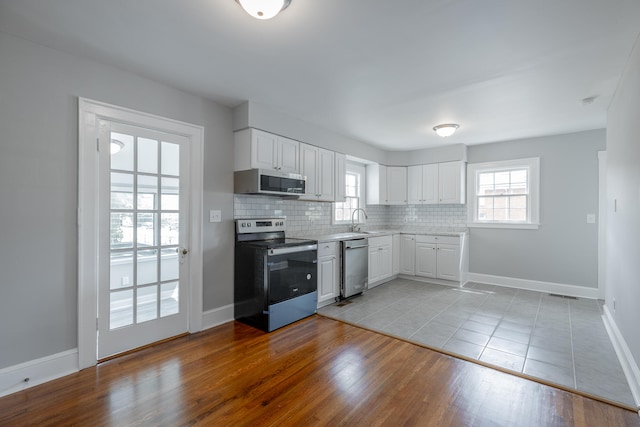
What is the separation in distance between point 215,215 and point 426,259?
3.72 m

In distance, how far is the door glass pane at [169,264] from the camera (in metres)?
2.94

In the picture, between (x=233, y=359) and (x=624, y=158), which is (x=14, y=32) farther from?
(x=624, y=158)

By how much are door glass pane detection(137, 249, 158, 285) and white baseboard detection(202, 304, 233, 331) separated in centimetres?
70

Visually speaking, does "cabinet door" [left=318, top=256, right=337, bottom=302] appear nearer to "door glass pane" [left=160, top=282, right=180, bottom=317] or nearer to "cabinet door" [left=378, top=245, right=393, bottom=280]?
"cabinet door" [left=378, top=245, right=393, bottom=280]

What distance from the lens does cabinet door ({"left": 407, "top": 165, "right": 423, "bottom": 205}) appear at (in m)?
5.73

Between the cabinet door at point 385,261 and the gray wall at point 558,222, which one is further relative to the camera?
the cabinet door at point 385,261

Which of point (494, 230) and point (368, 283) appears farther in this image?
point (494, 230)

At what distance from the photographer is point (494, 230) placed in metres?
5.18

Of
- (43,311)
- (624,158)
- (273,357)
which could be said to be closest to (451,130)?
(624,158)

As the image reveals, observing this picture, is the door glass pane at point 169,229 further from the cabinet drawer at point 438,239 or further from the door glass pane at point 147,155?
the cabinet drawer at point 438,239

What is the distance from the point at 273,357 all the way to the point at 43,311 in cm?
178

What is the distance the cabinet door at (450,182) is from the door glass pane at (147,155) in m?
4.58

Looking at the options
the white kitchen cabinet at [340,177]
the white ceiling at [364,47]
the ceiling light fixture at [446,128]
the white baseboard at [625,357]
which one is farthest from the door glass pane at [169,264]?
the white baseboard at [625,357]

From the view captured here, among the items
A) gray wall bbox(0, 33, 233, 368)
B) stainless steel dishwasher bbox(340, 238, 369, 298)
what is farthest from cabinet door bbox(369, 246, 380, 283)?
gray wall bbox(0, 33, 233, 368)
